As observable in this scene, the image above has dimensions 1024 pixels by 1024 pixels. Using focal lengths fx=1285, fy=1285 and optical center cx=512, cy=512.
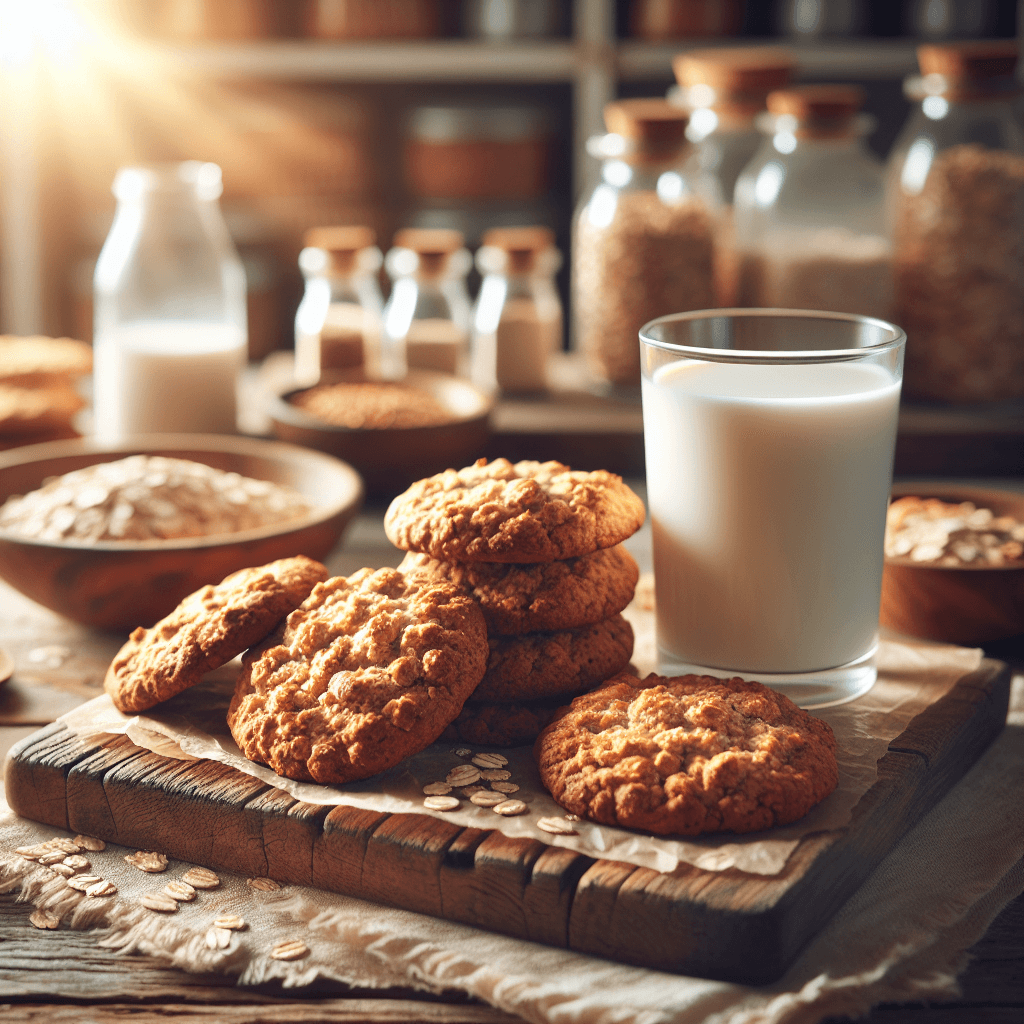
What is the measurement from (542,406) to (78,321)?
1.65 m

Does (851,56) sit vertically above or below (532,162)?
above

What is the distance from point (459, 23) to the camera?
118 inches

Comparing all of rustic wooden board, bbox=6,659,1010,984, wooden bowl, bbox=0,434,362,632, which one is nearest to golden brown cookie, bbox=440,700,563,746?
rustic wooden board, bbox=6,659,1010,984

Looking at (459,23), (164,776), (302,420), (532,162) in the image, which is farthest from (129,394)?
(459,23)

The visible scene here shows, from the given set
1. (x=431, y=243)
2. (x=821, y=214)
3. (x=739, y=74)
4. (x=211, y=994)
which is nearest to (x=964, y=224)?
(x=821, y=214)

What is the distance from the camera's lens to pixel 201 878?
83cm

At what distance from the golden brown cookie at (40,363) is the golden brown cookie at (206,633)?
889 millimetres

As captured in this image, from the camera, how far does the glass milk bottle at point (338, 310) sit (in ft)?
6.02

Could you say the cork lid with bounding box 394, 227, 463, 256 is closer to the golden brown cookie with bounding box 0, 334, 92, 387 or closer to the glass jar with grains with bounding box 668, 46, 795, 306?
the glass jar with grains with bounding box 668, 46, 795, 306

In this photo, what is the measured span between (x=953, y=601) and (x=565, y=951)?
0.54m

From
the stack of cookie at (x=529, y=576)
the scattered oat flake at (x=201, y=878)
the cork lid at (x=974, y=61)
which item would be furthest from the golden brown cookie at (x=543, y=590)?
the cork lid at (x=974, y=61)

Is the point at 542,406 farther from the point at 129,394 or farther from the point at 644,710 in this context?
the point at 644,710

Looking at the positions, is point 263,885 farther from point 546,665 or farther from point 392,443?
point 392,443

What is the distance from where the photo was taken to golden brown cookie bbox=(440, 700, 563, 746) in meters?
0.91
